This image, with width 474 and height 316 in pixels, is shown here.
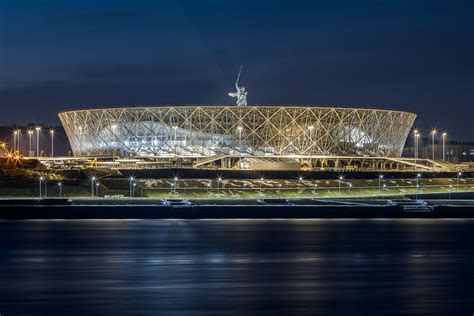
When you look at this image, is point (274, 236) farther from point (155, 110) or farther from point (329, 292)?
point (155, 110)

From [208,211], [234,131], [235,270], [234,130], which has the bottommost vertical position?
[208,211]

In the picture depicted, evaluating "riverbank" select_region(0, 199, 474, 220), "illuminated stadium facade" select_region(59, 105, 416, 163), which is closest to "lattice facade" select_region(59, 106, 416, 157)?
"illuminated stadium facade" select_region(59, 105, 416, 163)

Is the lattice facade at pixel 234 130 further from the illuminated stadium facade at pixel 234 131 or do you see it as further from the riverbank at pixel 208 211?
the riverbank at pixel 208 211

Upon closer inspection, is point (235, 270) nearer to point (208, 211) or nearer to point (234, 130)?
point (208, 211)

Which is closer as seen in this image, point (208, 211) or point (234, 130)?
point (208, 211)

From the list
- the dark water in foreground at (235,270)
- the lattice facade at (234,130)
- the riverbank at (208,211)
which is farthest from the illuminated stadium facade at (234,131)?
the dark water in foreground at (235,270)
